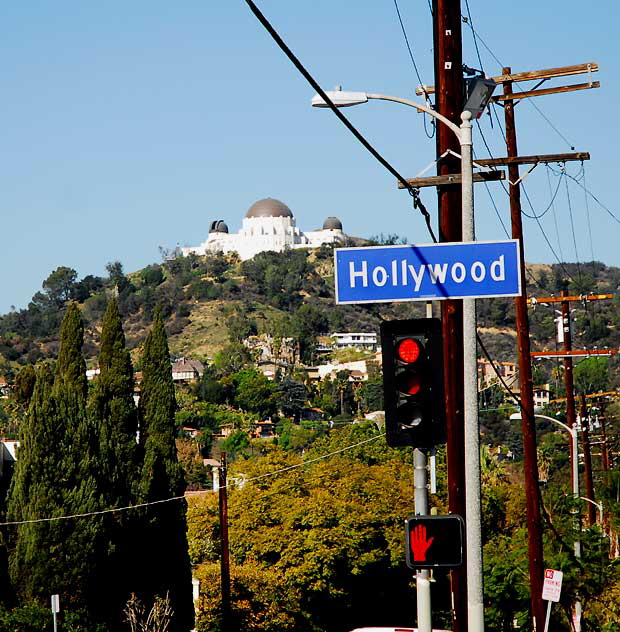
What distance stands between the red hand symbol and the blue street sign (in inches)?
85.1

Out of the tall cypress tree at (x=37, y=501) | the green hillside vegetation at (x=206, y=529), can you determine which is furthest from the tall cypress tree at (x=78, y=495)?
the tall cypress tree at (x=37, y=501)

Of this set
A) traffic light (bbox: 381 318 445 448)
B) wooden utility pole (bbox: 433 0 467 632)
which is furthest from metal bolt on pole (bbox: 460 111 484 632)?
wooden utility pole (bbox: 433 0 467 632)

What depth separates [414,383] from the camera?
11445 millimetres

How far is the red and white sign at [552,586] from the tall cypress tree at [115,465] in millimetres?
15787

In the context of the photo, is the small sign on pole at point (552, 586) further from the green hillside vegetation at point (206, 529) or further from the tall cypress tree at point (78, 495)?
the tall cypress tree at point (78, 495)

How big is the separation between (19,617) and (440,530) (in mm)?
25349

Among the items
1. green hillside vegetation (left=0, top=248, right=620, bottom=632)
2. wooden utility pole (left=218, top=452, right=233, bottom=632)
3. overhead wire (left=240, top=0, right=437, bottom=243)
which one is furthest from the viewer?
wooden utility pole (left=218, top=452, right=233, bottom=632)

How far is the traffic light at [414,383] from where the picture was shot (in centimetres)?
1141

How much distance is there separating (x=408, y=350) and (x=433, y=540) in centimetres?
178

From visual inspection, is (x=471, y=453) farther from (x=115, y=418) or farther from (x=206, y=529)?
(x=206, y=529)

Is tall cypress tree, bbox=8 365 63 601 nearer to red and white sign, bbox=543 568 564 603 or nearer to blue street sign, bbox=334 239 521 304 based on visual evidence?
red and white sign, bbox=543 568 564 603

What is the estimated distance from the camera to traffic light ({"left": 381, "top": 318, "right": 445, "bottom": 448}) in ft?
37.4

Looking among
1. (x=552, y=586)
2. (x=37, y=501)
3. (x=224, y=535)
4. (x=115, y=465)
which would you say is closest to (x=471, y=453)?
(x=552, y=586)

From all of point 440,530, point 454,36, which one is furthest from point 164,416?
point 440,530
